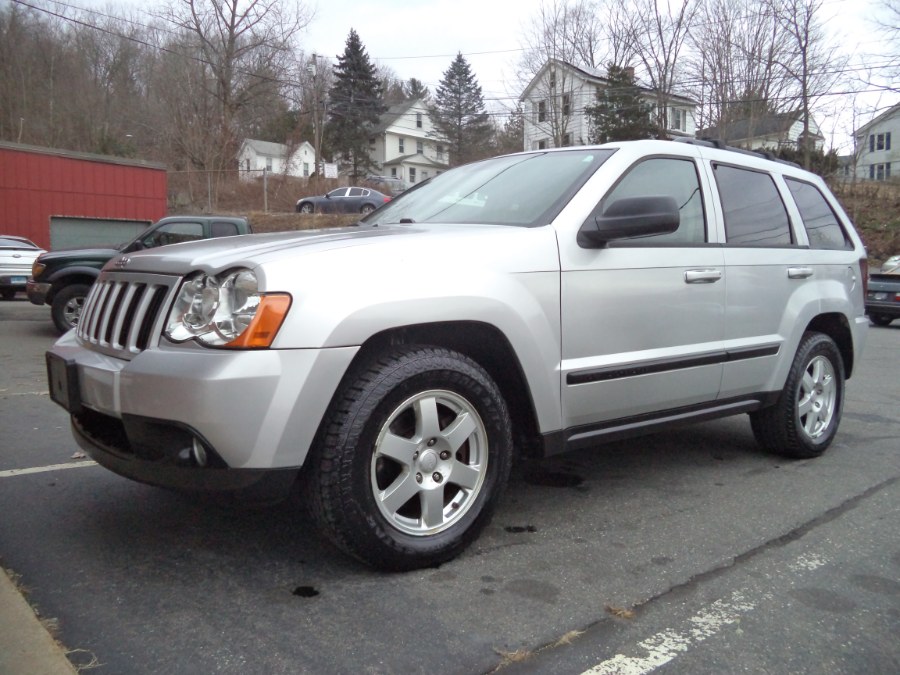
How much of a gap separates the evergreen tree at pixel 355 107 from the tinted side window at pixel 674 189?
180 ft

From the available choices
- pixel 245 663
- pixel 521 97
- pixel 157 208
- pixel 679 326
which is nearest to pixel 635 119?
pixel 521 97

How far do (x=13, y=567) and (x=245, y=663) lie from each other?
3.85ft

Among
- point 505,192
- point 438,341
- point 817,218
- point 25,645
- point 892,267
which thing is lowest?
point 25,645

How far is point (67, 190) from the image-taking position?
→ 2125 centimetres

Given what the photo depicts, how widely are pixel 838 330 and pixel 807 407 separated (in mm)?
647

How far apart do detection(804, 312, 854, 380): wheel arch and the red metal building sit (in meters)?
21.0

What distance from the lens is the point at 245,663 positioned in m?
2.20

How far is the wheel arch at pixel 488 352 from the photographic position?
2803 mm

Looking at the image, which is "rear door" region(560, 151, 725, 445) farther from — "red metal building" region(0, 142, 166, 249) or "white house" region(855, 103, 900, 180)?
"white house" region(855, 103, 900, 180)

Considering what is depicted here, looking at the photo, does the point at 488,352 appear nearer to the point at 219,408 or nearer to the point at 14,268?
the point at 219,408

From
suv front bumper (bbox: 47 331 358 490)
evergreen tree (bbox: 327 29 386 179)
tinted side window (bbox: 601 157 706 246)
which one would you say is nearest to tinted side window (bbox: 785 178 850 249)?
tinted side window (bbox: 601 157 706 246)

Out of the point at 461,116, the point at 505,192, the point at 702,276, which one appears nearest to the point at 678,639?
the point at 702,276

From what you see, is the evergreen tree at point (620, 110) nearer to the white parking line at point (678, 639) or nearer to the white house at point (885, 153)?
the white house at point (885, 153)

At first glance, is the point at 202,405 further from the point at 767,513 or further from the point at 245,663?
the point at 767,513
